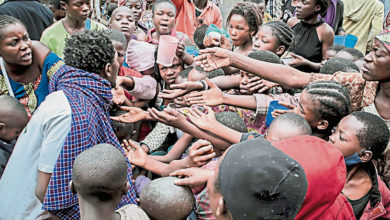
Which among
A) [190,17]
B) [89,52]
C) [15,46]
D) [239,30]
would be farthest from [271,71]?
[190,17]

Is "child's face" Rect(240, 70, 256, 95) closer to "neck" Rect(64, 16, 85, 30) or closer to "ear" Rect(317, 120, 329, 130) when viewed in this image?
"ear" Rect(317, 120, 329, 130)

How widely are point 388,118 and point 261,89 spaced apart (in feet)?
3.25

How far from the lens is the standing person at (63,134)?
1836 mm

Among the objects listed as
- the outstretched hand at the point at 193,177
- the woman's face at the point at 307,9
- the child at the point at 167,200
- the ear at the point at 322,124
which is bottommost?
the child at the point at 167,200

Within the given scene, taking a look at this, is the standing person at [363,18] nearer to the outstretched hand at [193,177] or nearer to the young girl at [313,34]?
the young girl at [313,34]

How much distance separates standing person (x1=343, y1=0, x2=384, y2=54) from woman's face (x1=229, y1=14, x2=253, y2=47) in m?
3.54

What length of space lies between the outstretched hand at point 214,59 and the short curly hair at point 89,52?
916 millimetres

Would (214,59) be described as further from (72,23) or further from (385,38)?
(72,23)

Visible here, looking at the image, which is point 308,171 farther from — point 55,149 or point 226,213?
point 55,149

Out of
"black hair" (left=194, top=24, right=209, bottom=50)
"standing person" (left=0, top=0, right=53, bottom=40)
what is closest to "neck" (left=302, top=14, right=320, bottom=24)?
"black hair" (left=194, top=24, right=209, bottom=50)

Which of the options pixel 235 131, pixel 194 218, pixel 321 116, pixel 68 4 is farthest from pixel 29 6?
pixel 321 116

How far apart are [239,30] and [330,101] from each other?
1.88 metres

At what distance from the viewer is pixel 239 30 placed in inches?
153

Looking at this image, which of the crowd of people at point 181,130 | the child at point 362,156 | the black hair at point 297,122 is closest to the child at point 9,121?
the crowd of people at point 181,130
